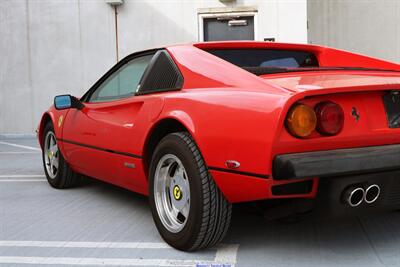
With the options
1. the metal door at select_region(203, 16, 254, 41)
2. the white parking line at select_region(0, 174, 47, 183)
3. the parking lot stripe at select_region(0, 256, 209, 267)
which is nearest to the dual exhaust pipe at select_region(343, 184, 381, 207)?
the parking lot stripe at select_region(0, 256, 209, 267)

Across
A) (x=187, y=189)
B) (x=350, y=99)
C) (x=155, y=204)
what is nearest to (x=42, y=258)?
(x=155, y=204)

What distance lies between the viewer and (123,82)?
156 inches

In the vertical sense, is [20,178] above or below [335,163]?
below

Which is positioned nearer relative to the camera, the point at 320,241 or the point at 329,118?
the point at 329,118

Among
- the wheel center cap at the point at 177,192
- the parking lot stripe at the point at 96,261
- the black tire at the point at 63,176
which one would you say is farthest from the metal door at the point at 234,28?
the parking lot stripe at the point at 96,261

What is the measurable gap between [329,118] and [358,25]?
345 inches

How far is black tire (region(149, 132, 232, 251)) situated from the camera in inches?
106

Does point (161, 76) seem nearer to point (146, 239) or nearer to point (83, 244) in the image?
point (146, 239)

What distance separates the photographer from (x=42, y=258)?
116 inches

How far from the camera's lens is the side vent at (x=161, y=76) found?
3.20m

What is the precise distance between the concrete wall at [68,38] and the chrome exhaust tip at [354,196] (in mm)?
7688

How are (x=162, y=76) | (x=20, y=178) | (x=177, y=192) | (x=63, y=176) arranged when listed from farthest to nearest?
1. (x=20, y=178)
2. (x=63, y=176)
3. (x=162, y=76)
4. (x=177, y=192)

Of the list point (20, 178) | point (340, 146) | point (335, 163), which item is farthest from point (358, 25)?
point (335, 163)

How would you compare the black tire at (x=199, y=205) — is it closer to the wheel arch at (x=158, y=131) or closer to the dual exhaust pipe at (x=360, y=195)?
the wheel arch at (x=158, y=131)
